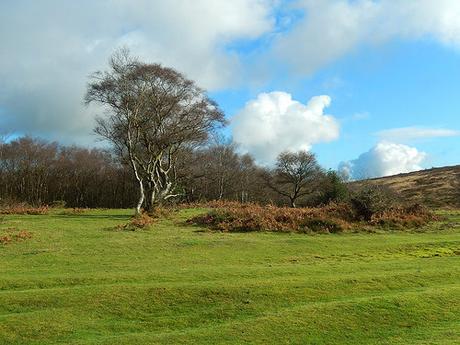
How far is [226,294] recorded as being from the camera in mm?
11398

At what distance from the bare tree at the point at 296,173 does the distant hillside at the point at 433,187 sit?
9.18m

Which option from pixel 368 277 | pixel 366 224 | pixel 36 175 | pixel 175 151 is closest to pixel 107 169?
pixel 36 175

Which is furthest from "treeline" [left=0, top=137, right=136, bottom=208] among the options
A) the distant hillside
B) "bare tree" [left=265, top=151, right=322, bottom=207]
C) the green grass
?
the green grass

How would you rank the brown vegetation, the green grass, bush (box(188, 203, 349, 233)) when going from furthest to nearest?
the brown vegetation < bush (box(188, 203, 349, 233)) < the green grass

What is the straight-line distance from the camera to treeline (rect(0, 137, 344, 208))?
71438 mm

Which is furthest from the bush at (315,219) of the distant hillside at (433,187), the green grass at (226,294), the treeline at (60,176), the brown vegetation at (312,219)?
the treeline at (60,176)

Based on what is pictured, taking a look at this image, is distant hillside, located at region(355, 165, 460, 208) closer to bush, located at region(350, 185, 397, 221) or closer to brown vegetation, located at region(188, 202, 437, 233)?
bush, located at region(350, 185, 397, 221)

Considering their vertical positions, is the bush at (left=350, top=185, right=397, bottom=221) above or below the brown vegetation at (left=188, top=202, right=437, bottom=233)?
above

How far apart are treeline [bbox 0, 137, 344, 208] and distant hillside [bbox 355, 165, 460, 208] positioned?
55.8ft

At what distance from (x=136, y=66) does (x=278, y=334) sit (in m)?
31.3

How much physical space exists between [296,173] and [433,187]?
25826mm

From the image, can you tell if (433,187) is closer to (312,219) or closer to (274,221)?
(312,219)

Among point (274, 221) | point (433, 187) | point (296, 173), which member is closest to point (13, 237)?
point (274, 221)

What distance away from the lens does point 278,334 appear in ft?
29.5
